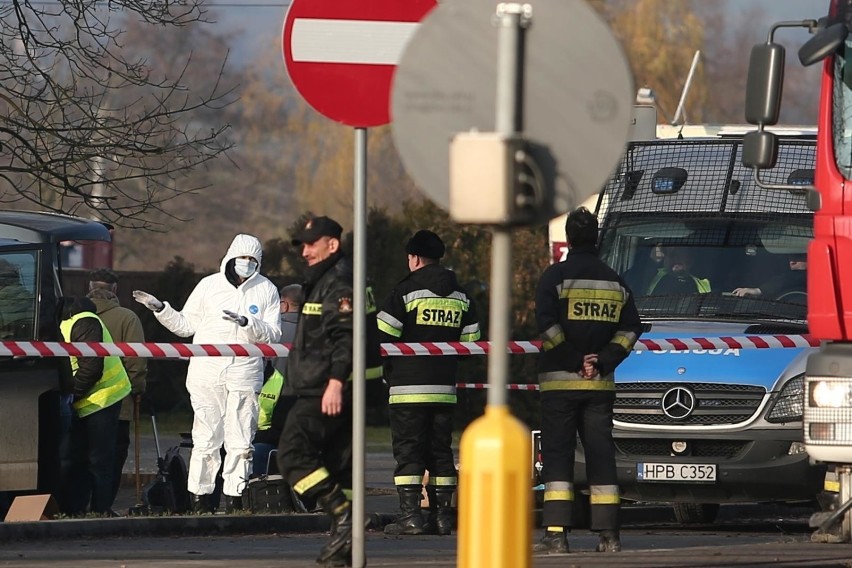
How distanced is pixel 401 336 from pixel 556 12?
5.76 m

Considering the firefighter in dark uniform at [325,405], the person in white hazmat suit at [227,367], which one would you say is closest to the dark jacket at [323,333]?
the firefighter in dark uniform at [325,405]

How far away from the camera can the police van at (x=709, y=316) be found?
11.9m

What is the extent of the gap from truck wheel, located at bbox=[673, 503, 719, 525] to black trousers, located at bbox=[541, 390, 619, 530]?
11.3ft

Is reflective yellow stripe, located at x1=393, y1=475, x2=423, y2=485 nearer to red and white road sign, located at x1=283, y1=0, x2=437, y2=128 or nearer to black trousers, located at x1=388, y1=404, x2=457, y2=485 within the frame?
black trousers, located at x1=388, y1=404, x2=457, y2=485

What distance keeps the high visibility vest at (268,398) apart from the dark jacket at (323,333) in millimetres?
5332

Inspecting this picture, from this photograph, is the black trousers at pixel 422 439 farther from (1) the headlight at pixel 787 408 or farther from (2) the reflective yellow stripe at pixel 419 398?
(1) the headlight at pixel 787 408

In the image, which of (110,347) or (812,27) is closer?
(812,27)

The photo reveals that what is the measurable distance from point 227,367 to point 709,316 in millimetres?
3581

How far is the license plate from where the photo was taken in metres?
11.9

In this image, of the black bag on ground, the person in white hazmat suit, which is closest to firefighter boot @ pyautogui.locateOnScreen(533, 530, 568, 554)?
the black bag on ground

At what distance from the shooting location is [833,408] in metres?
8.78

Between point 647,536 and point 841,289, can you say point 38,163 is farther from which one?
point 841,289

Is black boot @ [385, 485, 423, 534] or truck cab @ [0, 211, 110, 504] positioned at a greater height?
truck cab @ [0, 211, 110, 504]

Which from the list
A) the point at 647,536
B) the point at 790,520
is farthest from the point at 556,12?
the point at 790,520
